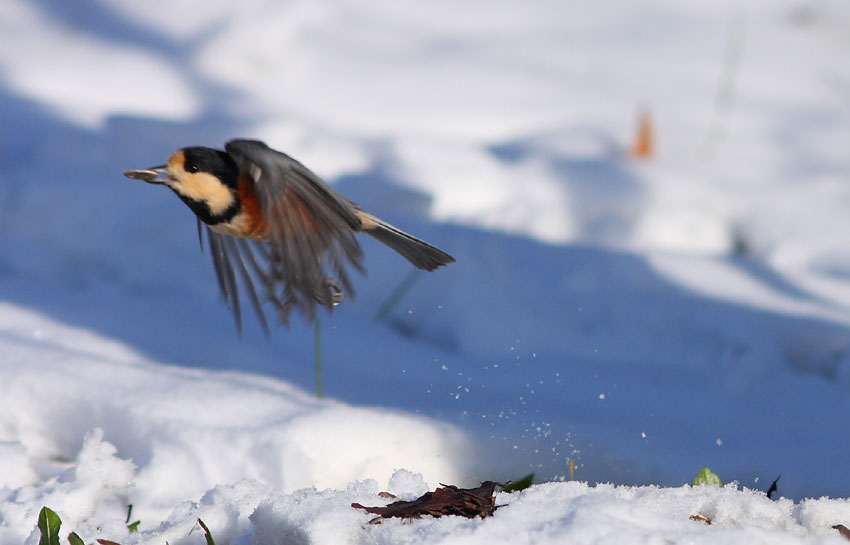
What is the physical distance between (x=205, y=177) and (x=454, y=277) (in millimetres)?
1189

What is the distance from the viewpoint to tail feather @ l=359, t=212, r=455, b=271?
1382mm

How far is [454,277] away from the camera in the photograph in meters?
2.35

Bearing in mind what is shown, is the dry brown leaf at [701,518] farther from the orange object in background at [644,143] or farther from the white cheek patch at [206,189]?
the orange object in background at [644,143]

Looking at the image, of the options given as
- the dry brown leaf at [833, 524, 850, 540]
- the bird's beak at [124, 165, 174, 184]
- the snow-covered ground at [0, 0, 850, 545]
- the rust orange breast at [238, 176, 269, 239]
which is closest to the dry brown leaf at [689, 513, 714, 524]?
the snow-covered ground at [0, 0, 850, 545]

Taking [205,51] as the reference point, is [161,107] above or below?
below

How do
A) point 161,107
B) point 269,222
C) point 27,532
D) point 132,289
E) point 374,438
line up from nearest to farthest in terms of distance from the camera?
point 269,222 → point 27,532 → point 374,438 → point 132,289 → point 161,107

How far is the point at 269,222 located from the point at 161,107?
2.62 m

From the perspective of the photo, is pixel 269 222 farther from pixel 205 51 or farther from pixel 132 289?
pixel 205 51

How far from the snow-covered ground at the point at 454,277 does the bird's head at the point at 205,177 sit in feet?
1.33

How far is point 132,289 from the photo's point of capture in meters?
2.45

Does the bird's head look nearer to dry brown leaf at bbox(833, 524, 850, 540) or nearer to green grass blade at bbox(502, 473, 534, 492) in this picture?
green grass blade at bbox(502, 473, 534, 492)

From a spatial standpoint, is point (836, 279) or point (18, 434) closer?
point (18, 434)

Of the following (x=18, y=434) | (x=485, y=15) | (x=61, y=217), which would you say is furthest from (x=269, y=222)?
(x=485, y=15)

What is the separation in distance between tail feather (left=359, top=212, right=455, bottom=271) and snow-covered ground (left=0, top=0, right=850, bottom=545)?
0.33 m
